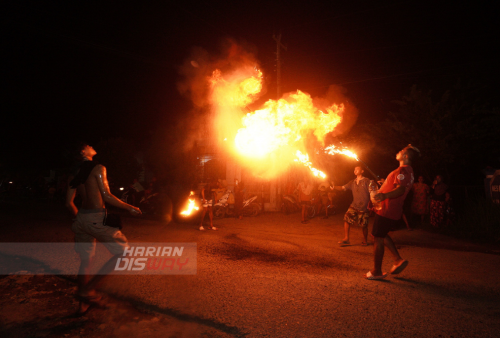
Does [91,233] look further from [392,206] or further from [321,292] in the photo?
[392,206]

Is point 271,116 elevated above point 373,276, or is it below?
above

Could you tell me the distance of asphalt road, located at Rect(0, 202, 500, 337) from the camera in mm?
3270

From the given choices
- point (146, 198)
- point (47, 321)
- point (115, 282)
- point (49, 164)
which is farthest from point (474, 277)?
point (49, 164)

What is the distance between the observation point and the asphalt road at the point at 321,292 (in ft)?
10.7

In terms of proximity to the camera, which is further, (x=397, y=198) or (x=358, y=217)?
(x=358, y=217)

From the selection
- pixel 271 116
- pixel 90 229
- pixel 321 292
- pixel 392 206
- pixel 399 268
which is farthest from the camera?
pixel 271 116

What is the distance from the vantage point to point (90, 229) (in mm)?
3719

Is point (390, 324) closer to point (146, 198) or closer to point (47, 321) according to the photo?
point (47, 321)

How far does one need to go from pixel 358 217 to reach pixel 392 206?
2778mm

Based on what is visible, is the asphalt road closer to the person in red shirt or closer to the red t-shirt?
the person in red shirt

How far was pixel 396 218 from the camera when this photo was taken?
464 cm

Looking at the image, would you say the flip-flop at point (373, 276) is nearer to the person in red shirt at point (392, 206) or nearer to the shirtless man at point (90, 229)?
the person in red shirt at point (392, 206)

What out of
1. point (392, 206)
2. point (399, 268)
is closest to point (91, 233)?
point (392, 206)

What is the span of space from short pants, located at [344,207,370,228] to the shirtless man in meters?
5.23
